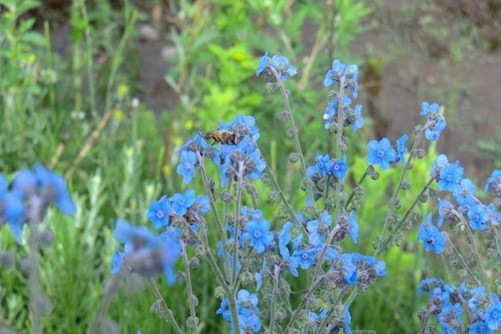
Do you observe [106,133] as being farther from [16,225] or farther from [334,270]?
[16,225]

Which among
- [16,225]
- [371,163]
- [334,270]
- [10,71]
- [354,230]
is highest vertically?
[10,71]

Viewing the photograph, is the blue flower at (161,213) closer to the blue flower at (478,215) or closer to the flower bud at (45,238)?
the flower bud at (45,238)

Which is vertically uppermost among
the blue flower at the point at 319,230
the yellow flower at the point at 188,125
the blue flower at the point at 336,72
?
the yellow flower at the point at 188,125

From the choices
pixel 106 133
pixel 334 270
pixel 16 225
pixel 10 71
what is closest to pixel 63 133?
pixel 106 133

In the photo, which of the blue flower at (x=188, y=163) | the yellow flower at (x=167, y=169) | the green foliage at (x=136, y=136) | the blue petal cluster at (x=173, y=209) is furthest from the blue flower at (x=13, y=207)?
the yellow flower at (x=167, y=169)

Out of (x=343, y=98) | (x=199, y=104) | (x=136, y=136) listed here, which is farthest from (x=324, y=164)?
(x=199, y=104)

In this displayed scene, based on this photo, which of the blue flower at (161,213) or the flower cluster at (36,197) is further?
the blue flower at (161,213)
